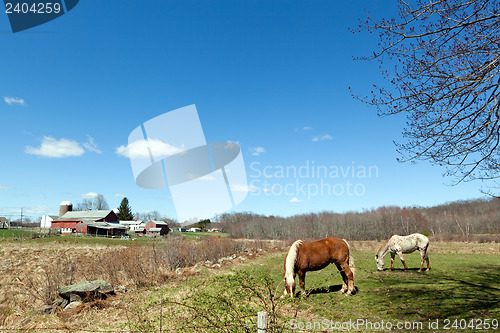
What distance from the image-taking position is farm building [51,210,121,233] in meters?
56.8

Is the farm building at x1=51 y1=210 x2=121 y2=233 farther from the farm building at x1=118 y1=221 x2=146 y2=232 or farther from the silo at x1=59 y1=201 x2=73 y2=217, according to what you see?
the farm building at x1=118 y1=221 x2=146 y2=232

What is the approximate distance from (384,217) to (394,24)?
71.9m

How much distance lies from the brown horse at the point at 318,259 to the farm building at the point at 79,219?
57468mm

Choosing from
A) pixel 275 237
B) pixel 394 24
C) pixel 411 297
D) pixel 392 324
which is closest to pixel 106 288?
pixel 392 324

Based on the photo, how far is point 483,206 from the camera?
282 feet

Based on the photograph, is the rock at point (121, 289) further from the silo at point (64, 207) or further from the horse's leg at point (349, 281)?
the silo at point (64, 207)

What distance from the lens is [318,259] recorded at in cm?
866

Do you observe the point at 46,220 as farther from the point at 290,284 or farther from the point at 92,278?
the point at 290,284

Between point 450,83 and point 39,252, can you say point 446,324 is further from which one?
point 39,252

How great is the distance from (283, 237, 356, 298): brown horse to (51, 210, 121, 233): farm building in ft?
189

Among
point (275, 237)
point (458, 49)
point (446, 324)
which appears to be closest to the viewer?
point (458, 49)

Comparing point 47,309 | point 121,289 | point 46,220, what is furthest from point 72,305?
point 46,220

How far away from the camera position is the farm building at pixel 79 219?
5678 centimetres

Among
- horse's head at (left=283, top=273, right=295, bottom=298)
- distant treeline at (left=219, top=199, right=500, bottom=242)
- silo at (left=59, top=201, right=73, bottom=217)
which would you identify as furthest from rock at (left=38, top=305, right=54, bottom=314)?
silo at (left=59, top=201, right=73, bottom=217)
